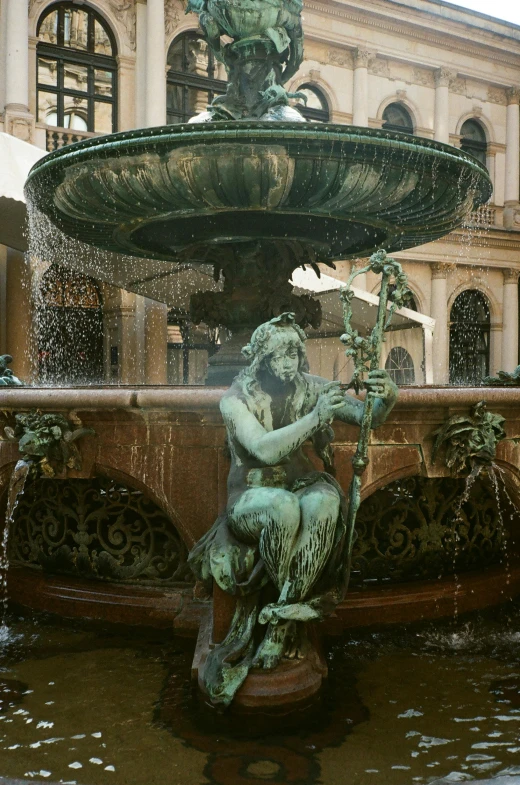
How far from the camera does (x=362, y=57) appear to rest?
23.3 m

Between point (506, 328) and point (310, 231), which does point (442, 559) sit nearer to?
point (310, 231)

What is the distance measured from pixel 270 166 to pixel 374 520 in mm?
1857

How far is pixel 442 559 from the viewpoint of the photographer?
421 cm

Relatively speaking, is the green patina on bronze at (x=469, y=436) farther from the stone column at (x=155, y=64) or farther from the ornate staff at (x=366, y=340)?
the stone column at (x=155, y=64)

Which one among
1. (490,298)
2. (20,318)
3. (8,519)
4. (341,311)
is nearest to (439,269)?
(490,298)

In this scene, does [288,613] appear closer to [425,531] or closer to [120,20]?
[425,531]

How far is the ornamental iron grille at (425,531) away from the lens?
13.4 feet

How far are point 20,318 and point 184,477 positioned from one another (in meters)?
13.2

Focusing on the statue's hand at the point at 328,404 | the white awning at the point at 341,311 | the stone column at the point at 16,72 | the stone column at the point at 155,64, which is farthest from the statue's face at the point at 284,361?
the stone column at the point at 155,64

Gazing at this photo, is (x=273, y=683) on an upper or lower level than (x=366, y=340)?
lower

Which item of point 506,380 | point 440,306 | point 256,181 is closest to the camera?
point 256,181

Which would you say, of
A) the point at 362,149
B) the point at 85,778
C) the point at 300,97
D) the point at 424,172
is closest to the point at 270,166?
the point at 362,149

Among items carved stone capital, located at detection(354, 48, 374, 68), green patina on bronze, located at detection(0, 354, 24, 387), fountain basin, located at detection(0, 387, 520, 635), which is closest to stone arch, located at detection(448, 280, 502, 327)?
carved stone capital, located at detection(354, 48, 374, 68)

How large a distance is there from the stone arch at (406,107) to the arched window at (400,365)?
8857mm
